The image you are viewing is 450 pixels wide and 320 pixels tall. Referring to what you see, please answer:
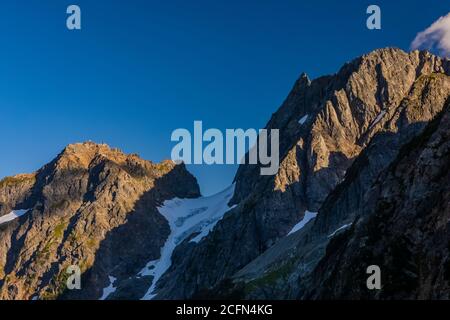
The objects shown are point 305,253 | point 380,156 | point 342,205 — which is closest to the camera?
point 305,253

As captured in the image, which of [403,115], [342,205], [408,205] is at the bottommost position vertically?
[408,205]

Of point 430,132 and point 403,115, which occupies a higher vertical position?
point 403,115

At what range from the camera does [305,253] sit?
134000 mm

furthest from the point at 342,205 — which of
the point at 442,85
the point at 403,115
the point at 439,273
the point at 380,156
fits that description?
the point at 439,273

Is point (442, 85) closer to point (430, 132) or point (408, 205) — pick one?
point (430, 132)
